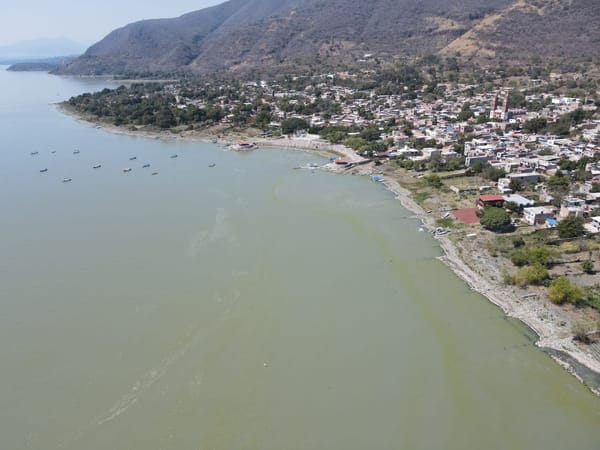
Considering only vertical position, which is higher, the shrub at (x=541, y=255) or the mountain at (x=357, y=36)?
the mountain at (x=357, y=36)

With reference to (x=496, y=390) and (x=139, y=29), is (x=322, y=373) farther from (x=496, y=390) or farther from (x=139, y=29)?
(x=139, y=29)

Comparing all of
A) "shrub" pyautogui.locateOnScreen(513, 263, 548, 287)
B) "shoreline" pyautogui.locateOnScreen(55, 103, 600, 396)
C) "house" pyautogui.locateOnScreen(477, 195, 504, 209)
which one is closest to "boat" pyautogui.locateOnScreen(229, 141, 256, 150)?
"shoreline" pyautogui.locateOnScreen(55, 103, 600, 396)

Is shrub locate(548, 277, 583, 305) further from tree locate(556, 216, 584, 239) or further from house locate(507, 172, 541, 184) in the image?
house locate(507, 172, 541, 184)

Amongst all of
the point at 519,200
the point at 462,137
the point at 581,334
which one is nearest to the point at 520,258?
the point at 581,334

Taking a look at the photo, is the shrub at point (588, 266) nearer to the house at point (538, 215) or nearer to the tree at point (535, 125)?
the house at point (538, 215)

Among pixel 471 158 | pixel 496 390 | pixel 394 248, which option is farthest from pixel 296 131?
pixel 496 390

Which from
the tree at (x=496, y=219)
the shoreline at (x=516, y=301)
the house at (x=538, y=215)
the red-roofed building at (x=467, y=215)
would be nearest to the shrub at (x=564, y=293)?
the shoreline at (x=516, y=301)

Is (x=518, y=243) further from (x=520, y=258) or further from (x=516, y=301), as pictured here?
(x=516, y=301)
